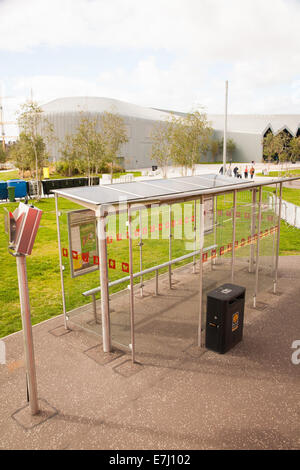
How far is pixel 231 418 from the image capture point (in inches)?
165

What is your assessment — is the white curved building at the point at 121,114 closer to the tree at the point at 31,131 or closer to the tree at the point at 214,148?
the tree at the point at 214,148

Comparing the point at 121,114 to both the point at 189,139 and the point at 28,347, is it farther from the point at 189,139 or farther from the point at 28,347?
the point at 28,347

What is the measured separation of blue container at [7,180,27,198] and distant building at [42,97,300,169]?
58.2 ft

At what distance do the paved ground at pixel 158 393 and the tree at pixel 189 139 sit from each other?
25567 mm

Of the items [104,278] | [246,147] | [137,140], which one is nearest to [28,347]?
[104,278]

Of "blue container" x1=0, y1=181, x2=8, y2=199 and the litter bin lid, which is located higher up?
"blue container" x1=0, y1=181, x2=8, y2=199

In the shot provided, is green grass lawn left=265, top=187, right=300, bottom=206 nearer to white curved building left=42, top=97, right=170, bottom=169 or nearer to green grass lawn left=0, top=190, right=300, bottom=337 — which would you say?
green grass lawn left=0, top=190, right=300, bottom=337

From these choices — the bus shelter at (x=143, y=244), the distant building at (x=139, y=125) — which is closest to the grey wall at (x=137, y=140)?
the distant building at (x=139, y=125)

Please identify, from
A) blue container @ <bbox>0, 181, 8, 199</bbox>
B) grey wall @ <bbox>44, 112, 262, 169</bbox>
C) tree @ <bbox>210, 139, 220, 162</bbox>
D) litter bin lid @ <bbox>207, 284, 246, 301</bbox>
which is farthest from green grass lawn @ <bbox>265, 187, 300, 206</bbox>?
tree @ <bbox>210, 139, 220, 162</bbox>

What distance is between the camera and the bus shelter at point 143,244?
5.38 m

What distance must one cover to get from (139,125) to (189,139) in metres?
30.0

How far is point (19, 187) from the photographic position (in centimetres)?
2073

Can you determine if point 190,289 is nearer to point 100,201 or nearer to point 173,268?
point 173,268

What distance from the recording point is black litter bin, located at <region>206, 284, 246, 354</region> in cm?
548
